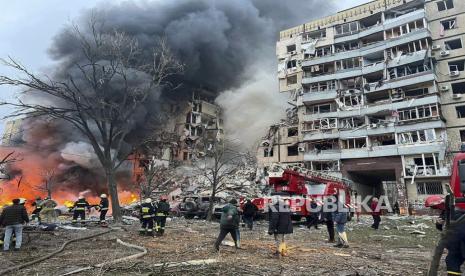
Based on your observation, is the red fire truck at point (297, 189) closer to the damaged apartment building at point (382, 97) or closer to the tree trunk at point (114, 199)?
the tree trunk at point (114, 199)

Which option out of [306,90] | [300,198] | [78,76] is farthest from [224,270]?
[306,90]

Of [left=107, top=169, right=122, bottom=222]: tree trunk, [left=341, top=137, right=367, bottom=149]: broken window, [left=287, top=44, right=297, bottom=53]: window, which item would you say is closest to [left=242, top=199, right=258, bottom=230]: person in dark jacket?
[left=107, top=169, right=122, bottom=222]: tree trunk

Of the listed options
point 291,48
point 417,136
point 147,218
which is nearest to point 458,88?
point 417,136

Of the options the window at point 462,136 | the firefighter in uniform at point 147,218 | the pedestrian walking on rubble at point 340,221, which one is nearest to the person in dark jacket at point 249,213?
the firefighter in uniform at point 147,218

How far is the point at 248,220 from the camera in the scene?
15938 mm

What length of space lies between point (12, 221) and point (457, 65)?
3782 cm

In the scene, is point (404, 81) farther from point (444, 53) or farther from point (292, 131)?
point (292, 131)

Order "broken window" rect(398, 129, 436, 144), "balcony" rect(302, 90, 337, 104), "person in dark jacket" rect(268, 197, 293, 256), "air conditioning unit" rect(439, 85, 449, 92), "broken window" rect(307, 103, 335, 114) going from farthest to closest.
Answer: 1. "broken window" rect(307, 103, 335, 114)
2. "balcony" rect(302, 90, 337, 104)
3. "air conditioning unit" rect(439, 85, 449, 92)
4. "broken window" rect(398, 129, 436, 144)
5. "person in dark jacket" rect(268, 197, 293, 256)

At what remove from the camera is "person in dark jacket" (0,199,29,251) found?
899 cm

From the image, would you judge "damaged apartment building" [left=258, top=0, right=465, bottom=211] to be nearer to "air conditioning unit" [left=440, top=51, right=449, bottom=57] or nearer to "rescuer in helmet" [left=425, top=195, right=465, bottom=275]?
"air conditioning unit" [left=440, top=51, right=449, bottom=57]

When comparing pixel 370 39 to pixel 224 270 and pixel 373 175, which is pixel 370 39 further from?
pixel 224 270

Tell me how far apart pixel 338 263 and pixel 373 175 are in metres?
33.5

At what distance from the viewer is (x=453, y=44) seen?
33750mm

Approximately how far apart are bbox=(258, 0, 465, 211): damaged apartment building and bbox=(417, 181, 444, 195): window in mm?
79
